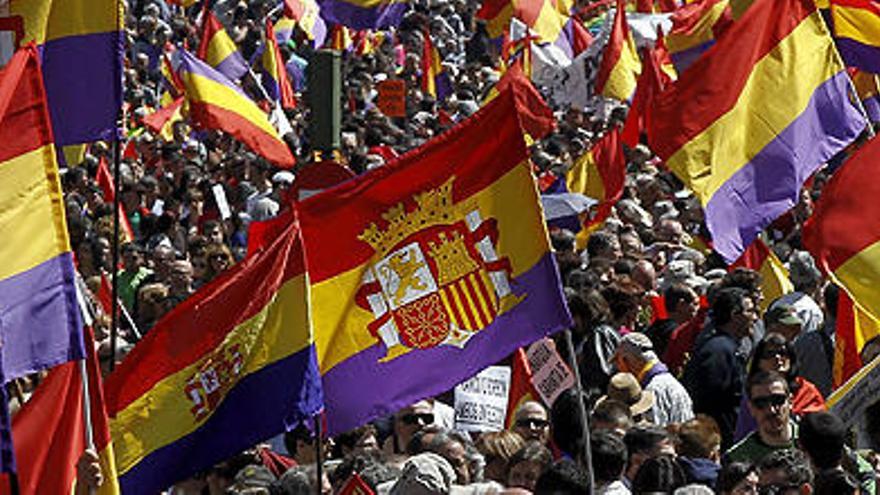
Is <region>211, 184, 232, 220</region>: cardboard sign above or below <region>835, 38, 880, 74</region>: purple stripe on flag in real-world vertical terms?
below

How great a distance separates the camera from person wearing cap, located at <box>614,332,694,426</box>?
10.6 m

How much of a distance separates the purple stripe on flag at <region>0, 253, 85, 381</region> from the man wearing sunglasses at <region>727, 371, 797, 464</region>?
2.68 m

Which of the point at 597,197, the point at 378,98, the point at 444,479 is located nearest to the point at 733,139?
the point at 444,479

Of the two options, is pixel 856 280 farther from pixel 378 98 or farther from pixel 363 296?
pixel 378 98

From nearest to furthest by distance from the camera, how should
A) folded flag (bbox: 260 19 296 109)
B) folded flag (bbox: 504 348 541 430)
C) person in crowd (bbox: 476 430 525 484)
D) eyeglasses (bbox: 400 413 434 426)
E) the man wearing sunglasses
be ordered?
1. the man wearing sunglasses
2. person in crowd (bbox: 476 430 525 484)
3. eyeglasses (bbox: 400 413 434 426)
4. folded flag (bbox: 504 348 541 430)
5. folded flag (bbox: 260 19 296 109)

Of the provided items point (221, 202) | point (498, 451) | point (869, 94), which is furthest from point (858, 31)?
point (221, 202)

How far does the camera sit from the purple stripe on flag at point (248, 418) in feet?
28.9

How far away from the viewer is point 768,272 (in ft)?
45.5

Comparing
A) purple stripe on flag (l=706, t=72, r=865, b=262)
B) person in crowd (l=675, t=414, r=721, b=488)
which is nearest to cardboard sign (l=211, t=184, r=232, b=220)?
purple stripe on flag (l=706, t=72, r=865, b=262)

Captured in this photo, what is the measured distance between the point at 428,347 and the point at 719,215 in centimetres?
244

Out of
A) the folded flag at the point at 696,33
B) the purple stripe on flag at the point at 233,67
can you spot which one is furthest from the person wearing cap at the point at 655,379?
the purple stripe on flag at the point at 233,67

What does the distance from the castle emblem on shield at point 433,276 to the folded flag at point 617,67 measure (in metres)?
11.0

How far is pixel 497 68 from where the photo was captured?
28.8m

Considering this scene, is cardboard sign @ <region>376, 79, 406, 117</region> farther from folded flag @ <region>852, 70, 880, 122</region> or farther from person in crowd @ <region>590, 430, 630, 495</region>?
person in crowd @ <region>590, 430, 630, 495</region>
